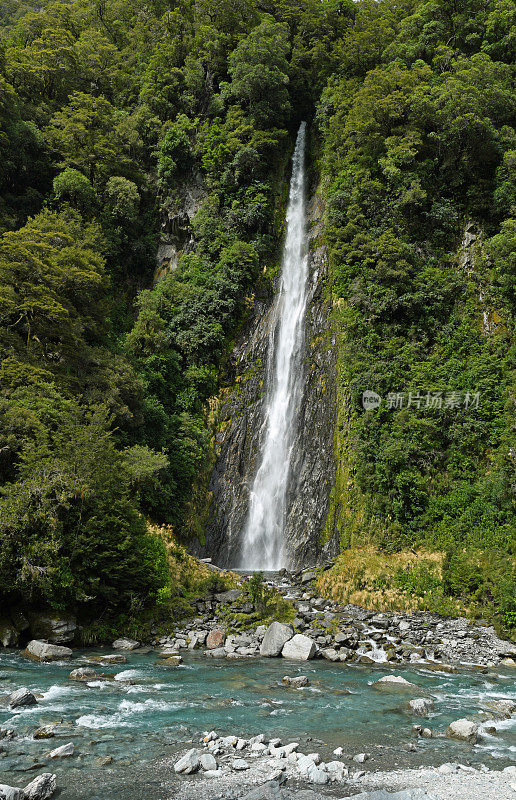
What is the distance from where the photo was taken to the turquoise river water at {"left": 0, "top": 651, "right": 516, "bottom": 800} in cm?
654

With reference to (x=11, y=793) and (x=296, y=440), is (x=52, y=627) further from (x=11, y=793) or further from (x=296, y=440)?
(x=296, y=440)

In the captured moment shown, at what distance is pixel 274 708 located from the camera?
29.6 feet

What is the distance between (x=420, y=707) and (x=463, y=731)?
1228 millimetres

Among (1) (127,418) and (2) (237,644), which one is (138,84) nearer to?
(1) (127,418)

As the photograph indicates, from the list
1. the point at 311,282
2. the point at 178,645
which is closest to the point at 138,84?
the point at 311,282

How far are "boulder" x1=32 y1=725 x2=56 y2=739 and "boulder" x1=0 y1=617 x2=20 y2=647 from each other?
5478 mm

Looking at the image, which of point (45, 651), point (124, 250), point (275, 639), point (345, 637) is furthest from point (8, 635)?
point (124, 250)

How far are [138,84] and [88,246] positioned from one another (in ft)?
65.6

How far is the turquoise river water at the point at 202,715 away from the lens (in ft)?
21.4

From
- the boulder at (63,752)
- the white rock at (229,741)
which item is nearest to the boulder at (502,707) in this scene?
the white rock at (229,741)

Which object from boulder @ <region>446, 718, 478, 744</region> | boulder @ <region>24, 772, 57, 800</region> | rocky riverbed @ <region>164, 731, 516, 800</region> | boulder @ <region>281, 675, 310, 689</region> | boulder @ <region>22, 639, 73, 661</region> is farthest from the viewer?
boulder @ <region>22, 639, 73, 661</region>

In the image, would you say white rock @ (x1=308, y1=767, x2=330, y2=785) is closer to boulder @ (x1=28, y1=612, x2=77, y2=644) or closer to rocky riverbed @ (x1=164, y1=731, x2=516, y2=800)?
rocky riverbed @ (x1=164, y1=731, x2=516, y2=800)

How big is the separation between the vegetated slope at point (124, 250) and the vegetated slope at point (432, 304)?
6830 mm
